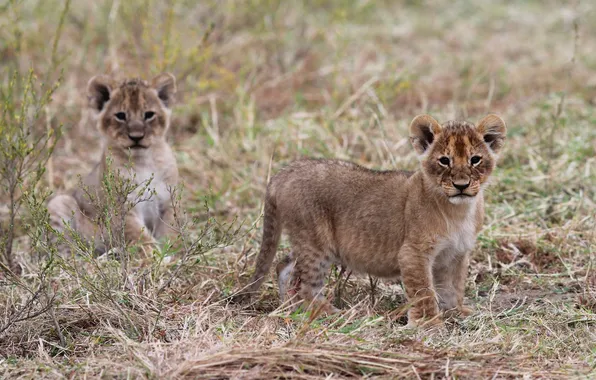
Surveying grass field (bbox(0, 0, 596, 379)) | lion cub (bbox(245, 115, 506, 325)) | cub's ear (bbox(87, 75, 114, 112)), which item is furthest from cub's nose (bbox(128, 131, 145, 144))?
lion cub (bbox(245, 115, 506, 325))

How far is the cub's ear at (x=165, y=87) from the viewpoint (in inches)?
337

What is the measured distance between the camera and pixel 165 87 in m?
8.64

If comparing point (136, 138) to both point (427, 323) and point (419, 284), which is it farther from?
point (427, 323)

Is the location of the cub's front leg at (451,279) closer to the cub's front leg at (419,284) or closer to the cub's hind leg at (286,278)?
the cub's front leg at (419,284)

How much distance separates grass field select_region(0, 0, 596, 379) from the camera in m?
5.24

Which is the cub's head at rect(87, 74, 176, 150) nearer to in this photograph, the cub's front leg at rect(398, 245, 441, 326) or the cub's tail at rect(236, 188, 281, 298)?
the cub's tail at rect(236, 188, 281, 298)

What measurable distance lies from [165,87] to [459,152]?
360cm

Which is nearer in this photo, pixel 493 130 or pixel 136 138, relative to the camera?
pixel 493 130

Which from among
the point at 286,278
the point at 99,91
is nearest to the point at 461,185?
the point at 286,278

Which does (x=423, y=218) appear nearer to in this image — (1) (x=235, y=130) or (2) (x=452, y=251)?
(2) (x=452, y=251)

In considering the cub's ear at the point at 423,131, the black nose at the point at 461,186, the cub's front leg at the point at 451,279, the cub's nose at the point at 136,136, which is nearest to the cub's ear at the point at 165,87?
the cub's nose at the point at 136,136

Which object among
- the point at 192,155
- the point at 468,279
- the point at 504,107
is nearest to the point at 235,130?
the point at 192,155

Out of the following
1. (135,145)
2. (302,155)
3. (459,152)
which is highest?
(459,152)

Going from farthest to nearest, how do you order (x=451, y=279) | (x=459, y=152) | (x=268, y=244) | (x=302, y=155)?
1. (x=302, y=155)
2. (x=268, y=244)
3. (x=451, y=279)
4. (x=459, y=152)
